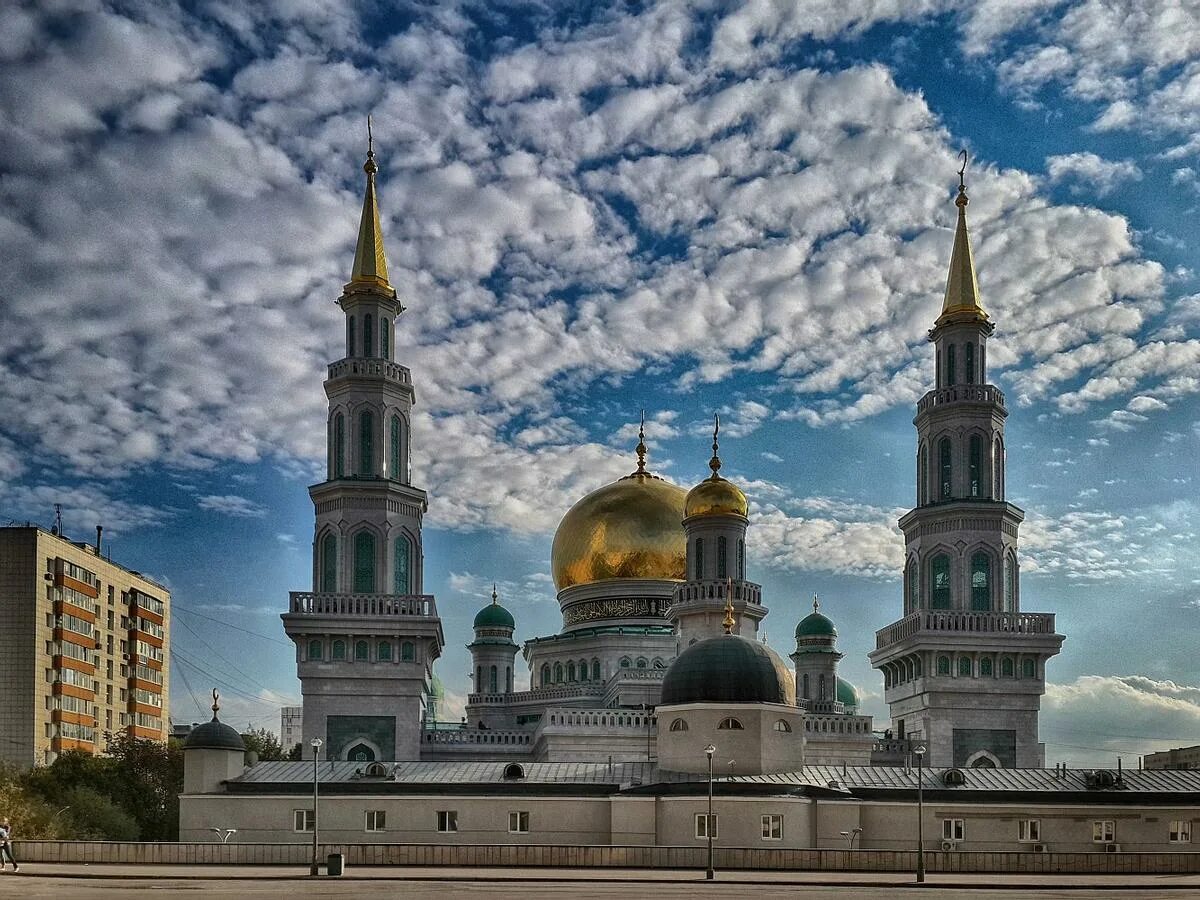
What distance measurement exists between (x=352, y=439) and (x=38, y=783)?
2126cm

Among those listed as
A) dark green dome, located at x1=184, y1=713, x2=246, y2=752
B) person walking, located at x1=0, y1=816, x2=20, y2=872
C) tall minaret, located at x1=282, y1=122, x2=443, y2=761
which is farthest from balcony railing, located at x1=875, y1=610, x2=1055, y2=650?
person walking, located at x1=0, y1=816, x2=20, y2=872

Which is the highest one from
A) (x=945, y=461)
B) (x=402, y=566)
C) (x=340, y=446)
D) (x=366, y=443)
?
(x=366, y=443)

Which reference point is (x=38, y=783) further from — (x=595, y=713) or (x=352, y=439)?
(x=595, y=713)

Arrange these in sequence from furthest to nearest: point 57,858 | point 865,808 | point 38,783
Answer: point 38,783 < point 865,808 < point 57,858

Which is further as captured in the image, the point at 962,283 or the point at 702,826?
the point at 962,283

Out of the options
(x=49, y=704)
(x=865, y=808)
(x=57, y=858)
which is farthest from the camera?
(x=49, y=704)

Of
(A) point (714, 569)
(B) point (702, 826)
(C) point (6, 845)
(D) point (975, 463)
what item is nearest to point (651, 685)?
(A) point (714, 569)

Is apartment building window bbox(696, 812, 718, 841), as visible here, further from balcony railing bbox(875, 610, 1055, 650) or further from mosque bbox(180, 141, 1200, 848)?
balcony railing bbox(875, 610, 1055, 650)

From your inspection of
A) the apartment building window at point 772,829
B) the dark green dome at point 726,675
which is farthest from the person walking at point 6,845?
the dark green dome at point 726,675

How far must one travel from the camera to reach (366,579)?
72.9 m

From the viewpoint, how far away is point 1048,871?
46.5m

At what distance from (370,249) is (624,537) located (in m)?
23.7

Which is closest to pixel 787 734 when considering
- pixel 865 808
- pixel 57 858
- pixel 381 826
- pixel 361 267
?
pixel 865 808

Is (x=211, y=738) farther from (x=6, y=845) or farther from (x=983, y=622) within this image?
(x=983, y=622)
